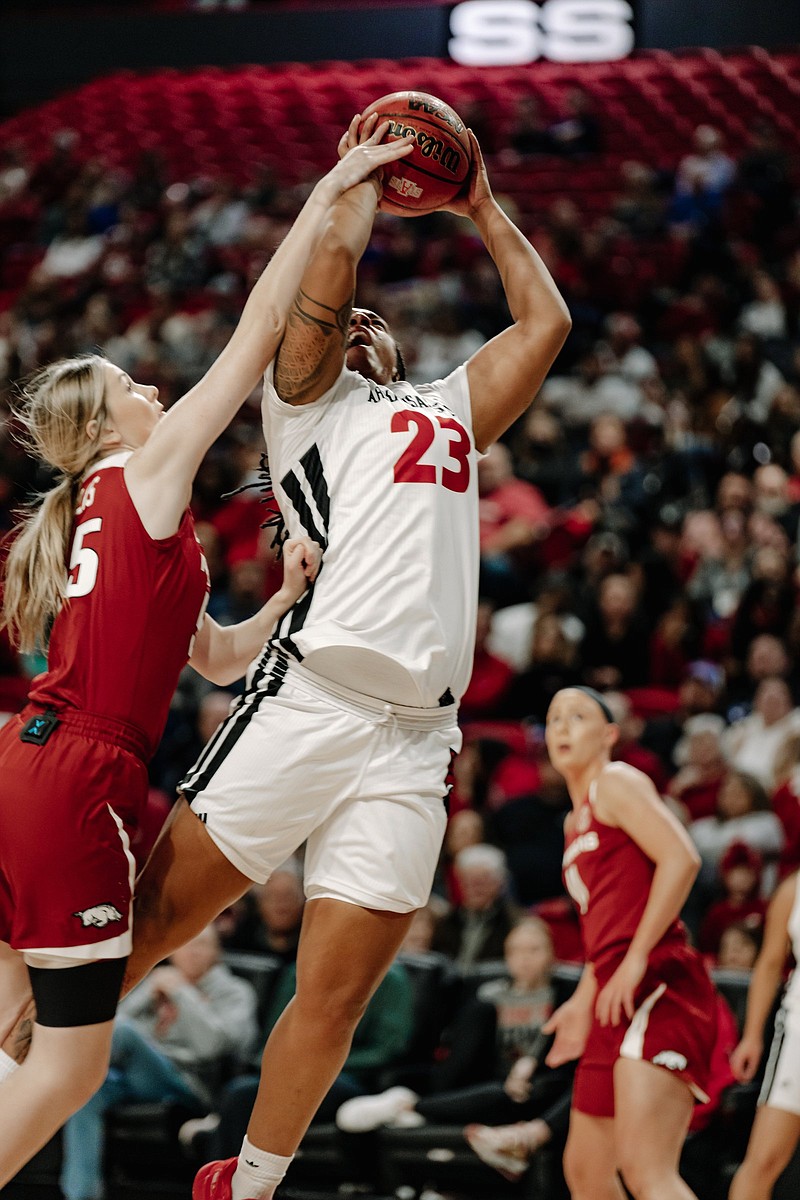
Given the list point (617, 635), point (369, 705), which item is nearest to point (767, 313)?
point (617, 635)

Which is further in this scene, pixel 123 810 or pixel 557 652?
pixel 557 652

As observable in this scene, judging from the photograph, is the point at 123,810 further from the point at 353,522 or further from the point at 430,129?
the point at 430,129

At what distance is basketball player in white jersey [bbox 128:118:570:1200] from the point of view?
3.22 metres

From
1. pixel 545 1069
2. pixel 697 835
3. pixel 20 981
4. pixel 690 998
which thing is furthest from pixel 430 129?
pixel 697 835

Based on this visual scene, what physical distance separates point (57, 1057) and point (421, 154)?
2.09 m

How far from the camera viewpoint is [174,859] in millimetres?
3273

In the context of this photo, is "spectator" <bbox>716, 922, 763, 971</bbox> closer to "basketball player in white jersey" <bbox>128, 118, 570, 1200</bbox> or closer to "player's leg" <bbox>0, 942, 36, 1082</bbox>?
"basketball player in white jersey" <bbox>128, 118, 570, 1200</bbox>

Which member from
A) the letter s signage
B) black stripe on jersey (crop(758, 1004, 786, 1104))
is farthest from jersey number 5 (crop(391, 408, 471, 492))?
the letter s signage

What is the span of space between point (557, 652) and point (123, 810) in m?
5.27

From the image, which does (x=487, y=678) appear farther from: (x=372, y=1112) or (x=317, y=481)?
(x=317, y=481)

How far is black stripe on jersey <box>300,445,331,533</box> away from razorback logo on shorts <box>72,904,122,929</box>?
0.95 metres

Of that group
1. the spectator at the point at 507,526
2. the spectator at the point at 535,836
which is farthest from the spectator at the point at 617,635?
the spectator at the point at 535,836

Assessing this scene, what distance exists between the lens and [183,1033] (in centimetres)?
639

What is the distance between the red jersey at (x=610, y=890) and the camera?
4.40 metres
